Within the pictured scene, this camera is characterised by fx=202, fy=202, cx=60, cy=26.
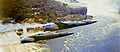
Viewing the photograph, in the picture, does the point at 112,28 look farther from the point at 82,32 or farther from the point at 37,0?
the point at 37,0

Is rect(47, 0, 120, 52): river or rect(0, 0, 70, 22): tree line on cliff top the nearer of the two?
rect(0, 0, 70, 22): tree line on cliff top

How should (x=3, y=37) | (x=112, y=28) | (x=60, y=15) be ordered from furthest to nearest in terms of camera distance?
(x=112, y=28)
(x=60, y=15)
(x=3, y=37)

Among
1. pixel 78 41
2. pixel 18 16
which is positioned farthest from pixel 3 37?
pixel 78 41

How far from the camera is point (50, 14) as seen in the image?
1438mm

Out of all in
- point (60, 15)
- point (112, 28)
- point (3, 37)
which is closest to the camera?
point (3, 37)

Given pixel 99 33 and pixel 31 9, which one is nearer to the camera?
pixel 31 9

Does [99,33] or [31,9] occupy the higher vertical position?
[31,9]

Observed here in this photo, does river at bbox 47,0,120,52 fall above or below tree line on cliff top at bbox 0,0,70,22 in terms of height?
below

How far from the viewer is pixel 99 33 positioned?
1.55m

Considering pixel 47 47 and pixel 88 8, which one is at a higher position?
pixel 88 8

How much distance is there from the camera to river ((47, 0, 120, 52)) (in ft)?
4.87

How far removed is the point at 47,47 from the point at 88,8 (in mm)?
429

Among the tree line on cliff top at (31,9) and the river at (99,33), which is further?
the river at (99,33)

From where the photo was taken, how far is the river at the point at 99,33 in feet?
4.87
